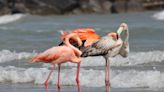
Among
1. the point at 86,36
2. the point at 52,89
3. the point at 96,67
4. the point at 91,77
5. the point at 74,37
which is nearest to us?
the point at 74,37

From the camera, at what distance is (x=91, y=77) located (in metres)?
13.9

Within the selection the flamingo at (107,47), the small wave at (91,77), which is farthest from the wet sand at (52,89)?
the flamingo at (107,47)

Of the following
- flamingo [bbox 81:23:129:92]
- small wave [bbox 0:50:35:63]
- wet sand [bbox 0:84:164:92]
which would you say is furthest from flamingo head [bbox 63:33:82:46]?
small wave [bbox 0:50:35:63]

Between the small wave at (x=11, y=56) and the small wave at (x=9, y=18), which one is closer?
the small wave at (x=11, y=56)

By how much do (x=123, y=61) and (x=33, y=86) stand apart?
3.28 metres

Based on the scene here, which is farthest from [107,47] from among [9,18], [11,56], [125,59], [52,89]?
[9,18]

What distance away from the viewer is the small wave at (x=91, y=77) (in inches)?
520

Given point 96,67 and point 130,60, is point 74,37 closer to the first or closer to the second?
point 96,67

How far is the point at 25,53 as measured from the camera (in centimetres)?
1852

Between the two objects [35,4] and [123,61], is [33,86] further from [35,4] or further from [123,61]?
[35,4]

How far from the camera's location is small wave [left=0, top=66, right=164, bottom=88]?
13.2 metres

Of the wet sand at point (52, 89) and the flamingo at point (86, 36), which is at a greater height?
the flamingo at point (86, 36)

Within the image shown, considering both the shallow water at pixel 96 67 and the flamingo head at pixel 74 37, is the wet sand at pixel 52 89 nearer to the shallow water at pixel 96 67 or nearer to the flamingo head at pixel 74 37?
the shallow water at pixel 96 67

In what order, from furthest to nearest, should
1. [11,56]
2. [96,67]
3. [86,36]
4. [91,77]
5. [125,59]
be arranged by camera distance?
[11,56], [125,59], [96,67], [91,77], [86,36]
